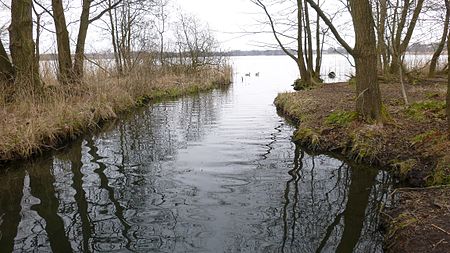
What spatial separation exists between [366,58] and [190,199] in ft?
15.9

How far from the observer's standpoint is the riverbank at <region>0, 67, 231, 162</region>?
8.16 metres

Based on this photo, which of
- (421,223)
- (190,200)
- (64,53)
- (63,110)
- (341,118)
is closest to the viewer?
(421,223)

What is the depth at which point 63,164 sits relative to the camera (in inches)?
318

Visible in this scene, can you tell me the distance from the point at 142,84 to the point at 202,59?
11181 millimetres

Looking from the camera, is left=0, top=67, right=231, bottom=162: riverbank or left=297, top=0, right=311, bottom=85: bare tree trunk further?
left=297, top=0, right=311, bottom=85: bare tree trunk

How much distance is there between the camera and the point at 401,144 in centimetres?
744

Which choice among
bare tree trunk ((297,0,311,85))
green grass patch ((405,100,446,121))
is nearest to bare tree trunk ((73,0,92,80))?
bare tree trunk ((297,0,311,85))

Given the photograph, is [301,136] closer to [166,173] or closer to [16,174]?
[166,173]

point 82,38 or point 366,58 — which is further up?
point 82,38

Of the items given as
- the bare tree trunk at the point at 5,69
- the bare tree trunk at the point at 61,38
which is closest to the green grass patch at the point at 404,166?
the bare tree trunk at the point at 5,69

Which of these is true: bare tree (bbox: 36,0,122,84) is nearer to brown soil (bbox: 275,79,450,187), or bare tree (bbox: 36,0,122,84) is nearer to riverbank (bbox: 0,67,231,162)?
riverbank (bbox: 0,67,231,162)

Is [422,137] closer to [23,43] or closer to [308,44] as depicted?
[23,43]

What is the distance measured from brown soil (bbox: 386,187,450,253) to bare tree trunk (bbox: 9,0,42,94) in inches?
387

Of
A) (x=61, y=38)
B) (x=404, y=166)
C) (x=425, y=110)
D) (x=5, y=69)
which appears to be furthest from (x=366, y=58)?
(x=61, y=38)
